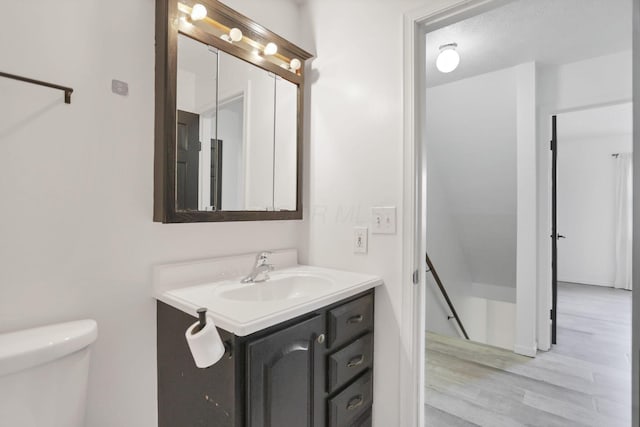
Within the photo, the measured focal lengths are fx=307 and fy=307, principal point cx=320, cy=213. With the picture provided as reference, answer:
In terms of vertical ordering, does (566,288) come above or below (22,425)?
below

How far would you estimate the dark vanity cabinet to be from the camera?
2.90ft

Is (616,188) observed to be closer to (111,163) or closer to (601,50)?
(601,50)

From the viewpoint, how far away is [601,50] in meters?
2.23

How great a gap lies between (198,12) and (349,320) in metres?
1.37

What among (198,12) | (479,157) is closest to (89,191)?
(198,12)

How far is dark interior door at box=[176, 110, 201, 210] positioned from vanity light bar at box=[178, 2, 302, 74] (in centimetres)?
39

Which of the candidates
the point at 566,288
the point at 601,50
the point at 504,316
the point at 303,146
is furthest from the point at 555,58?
the point at 566,288

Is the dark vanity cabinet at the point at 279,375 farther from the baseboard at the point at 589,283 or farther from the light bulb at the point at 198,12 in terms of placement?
the baseboard at the point at 589,283

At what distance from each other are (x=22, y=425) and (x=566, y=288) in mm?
6165

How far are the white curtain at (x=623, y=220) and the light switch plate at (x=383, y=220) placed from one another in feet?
17.4

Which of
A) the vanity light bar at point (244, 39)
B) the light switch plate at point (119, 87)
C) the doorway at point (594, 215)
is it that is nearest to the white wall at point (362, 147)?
the vanity light bar at point (244, 39)

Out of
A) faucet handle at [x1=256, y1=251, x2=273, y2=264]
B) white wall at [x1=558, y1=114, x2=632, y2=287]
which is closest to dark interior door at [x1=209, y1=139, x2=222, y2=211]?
faucet handle at [x1=256, y1=251, x2=273, y2=264]

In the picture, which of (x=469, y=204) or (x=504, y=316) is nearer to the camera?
(x=469, y=204)

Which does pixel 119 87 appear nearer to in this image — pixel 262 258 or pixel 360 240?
pixel 262 258
